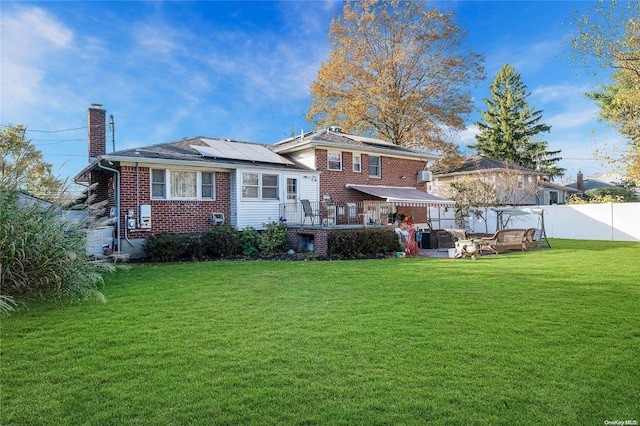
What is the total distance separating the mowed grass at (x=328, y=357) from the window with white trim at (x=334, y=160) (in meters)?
13.2

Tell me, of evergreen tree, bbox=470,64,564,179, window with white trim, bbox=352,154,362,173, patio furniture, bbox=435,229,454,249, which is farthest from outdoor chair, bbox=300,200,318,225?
evergreen tree, bbox=470,64,564,179

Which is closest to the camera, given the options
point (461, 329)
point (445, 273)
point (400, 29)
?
point (461, 329)

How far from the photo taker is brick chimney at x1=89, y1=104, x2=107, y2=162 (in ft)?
57.3

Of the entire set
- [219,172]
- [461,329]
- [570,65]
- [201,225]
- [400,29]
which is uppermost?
[400,29]

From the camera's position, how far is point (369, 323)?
5.66 metres

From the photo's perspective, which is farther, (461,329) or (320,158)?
(320,158)

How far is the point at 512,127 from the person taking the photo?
149 feet

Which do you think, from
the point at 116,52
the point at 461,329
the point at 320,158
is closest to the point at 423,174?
the point at 320,158

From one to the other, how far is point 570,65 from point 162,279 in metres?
18.5

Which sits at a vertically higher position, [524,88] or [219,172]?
[524,88]

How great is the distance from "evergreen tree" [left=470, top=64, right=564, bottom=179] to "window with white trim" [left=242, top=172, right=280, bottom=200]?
36126 mm

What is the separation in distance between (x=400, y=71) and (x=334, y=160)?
13.8 m

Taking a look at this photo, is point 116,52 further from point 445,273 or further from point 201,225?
point 445,273

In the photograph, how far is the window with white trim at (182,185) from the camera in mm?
15672
